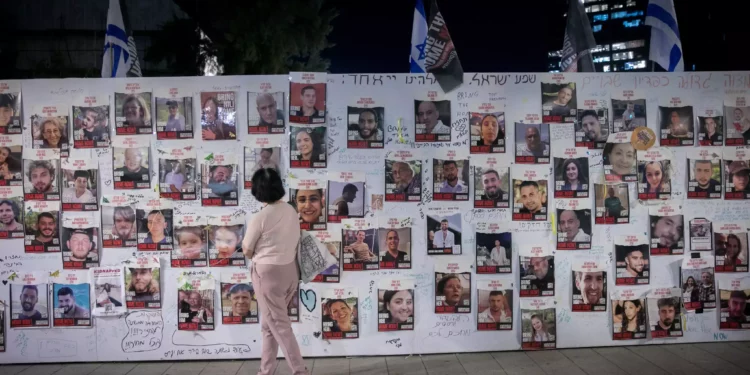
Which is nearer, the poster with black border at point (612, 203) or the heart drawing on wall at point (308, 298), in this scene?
the heart drawing on wall at point (308, 298)

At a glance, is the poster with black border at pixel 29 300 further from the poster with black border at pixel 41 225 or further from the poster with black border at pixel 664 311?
the poster with black border at pixel 664 311

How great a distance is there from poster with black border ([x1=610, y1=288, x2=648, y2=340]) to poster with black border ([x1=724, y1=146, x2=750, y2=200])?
138cm

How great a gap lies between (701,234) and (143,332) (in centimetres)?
559

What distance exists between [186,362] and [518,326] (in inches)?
127

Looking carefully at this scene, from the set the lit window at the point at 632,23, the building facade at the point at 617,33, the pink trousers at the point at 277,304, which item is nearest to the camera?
the pink trousers at the point at 277,304

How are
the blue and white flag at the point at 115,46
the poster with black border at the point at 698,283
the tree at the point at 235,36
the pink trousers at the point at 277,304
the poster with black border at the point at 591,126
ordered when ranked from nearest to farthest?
the pink trousers at the point at 277,304 → the poster with black border at the point at 591,126 → the poster with black border at the point at 698,283 → the blue and white flag at the point at 115,46 → the tree at the point at 235,36

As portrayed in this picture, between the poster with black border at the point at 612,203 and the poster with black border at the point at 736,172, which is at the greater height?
the poster with black border at the point at 736,172

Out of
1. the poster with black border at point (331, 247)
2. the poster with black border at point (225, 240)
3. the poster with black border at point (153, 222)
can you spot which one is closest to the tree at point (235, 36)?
the poster with black border at point (153, 222)

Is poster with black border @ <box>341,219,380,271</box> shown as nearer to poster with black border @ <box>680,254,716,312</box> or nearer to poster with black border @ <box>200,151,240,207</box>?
poster with black border @ <box>200,151,240,207</box>

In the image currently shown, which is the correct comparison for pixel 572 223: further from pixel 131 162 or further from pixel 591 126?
pixel 131 162

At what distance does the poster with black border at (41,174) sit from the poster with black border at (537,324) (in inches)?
183

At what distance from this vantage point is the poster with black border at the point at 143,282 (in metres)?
5.62

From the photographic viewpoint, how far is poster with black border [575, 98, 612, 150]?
5.82 metres

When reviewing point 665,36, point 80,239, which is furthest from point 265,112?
point 665,36
